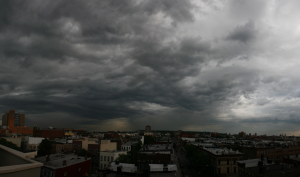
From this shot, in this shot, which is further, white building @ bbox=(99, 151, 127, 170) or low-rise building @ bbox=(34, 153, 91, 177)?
white building @ bbox=(99, 151, 127, 170)

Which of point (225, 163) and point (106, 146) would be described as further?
Answer: point (106, 146)

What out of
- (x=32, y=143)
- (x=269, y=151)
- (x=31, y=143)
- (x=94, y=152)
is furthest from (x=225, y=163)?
(x=31, y=143)

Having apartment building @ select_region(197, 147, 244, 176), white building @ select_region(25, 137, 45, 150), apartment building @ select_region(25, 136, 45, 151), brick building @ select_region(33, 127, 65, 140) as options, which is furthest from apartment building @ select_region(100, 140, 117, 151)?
brick building @ select_region(33, 127, 65, 140)

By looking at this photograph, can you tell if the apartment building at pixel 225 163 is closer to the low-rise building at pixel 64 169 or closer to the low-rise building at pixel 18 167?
the low-rise building at pixel 64 169

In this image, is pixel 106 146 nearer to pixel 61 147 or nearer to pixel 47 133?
pixel 61 147

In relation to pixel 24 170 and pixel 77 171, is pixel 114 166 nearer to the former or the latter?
pixel 77 171

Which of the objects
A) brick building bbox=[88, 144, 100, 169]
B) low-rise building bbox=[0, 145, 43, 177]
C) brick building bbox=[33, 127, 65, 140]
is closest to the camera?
low-rise building bbox=[0, 145, 43, 177]

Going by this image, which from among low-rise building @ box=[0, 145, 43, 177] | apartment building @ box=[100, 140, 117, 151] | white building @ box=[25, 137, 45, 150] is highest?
low-rise building @ box=[0, 145, 43, 177]

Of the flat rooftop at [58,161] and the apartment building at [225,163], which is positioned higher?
the flat rooftop at [58,161]

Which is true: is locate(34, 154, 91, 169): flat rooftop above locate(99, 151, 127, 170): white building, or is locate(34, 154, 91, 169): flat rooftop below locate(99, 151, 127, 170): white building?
above

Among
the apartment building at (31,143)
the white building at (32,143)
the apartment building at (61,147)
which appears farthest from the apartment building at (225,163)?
the white building at (32,143)

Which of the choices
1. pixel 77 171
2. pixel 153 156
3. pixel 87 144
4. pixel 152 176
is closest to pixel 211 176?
pixel 153 156

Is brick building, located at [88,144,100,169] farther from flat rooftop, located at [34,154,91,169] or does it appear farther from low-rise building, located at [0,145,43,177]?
low-rise building, located at [0,145,43,177]

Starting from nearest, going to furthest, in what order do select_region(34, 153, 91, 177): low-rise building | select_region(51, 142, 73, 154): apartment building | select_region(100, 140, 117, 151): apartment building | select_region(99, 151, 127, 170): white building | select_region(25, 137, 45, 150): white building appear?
select_region(34, 153, 91, 177): low-rise building < select_region(99, 151, 127, 170): white building < select_region(100, 140, 117, 151): apartment building < select_region(51, 142, 73, 154): apartment building < select_region(25, 137, 45, 150): white building
